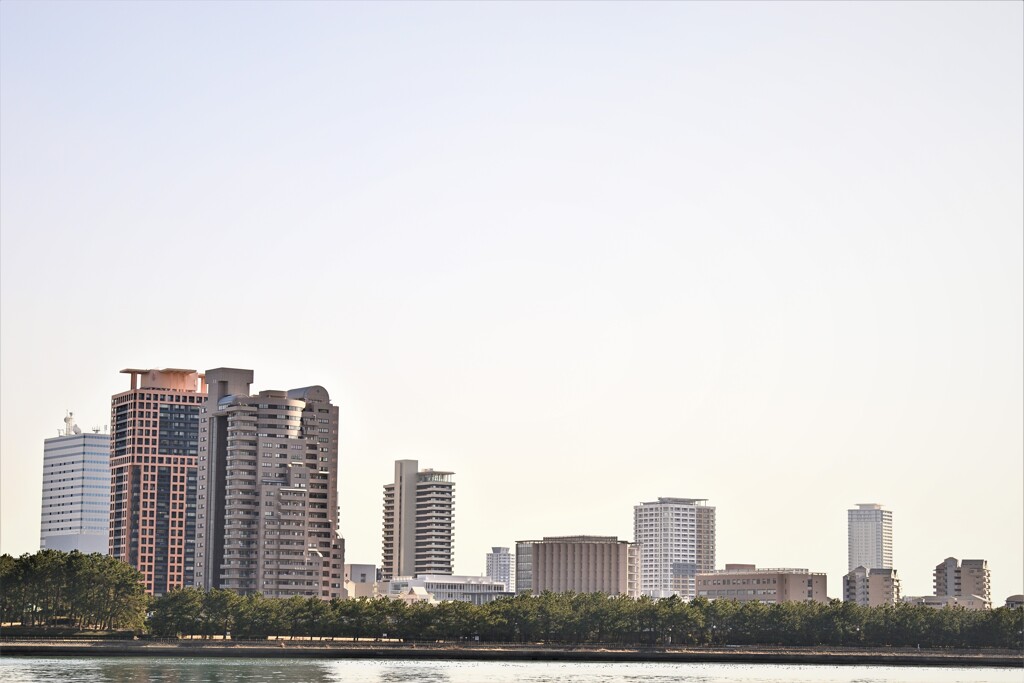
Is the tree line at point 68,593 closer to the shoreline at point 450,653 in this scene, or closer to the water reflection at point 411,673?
the shoreline at point 450,653

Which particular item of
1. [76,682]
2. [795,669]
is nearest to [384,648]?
[795,669]

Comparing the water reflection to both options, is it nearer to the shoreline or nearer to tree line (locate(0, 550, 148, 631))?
the shoreline

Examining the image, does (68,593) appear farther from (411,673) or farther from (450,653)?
(411,673)

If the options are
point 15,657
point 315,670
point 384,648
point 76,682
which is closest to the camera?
point 76,682

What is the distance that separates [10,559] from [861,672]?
301ft

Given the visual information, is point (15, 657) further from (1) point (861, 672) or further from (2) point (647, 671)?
(1) point (861, 672)

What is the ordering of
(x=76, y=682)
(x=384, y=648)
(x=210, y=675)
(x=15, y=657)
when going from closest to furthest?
(x=76, y=682)
(x=210, y=675)
(x=15, y=657)
(x=384, y=648)

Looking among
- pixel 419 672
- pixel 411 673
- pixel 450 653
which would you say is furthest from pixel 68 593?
pixel 411 673

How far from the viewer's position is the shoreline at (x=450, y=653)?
606 feet

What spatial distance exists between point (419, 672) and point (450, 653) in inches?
1365

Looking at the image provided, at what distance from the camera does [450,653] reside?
19225cm

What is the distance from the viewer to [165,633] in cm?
19538

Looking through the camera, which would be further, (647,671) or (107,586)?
(107,586)

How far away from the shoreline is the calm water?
2935mm
